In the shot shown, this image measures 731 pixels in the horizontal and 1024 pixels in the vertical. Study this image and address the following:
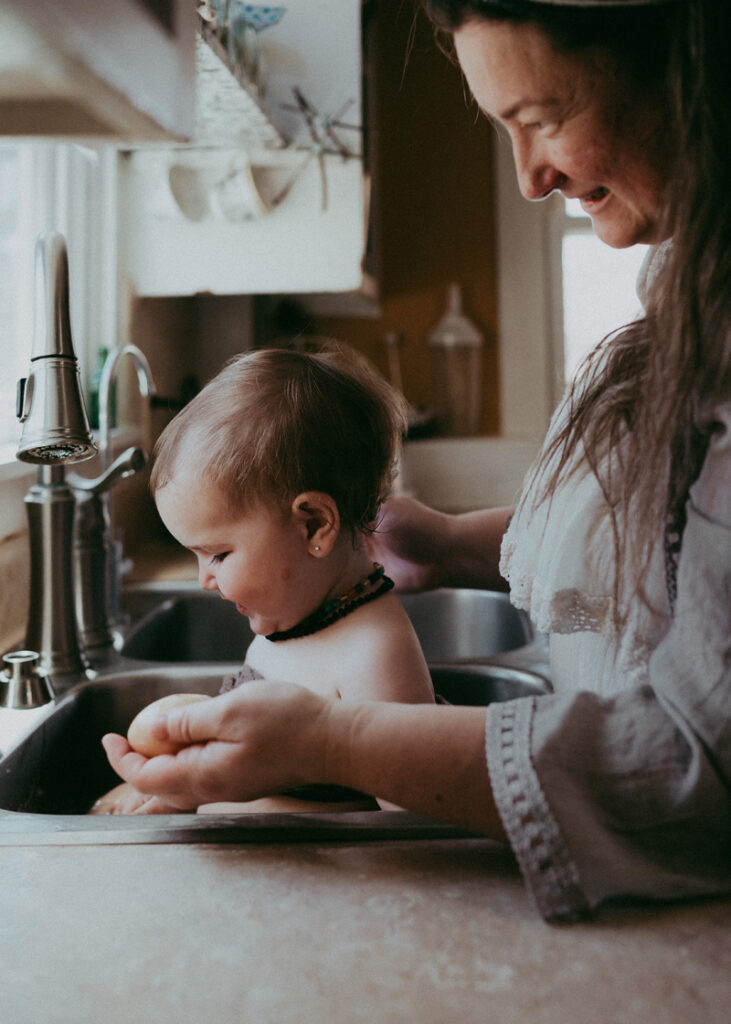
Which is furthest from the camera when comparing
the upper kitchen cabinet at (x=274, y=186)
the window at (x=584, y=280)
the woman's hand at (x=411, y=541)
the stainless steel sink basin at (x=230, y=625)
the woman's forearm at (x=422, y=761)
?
the window at (x=584, y=280)

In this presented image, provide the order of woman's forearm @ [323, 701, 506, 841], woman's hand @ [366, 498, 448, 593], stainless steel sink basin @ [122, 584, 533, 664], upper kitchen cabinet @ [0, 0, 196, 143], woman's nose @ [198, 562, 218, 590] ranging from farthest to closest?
stainless steel sink basin @ [122, 584, 533, 664] → woman's hand @ [366, 498, 448, 593] → woman's nose @ [198, 562, 218, 590] → woman's forearm @ [323, 701, 506, 841] → upper kitchen cabinet @ [0, 0, 196, 143]

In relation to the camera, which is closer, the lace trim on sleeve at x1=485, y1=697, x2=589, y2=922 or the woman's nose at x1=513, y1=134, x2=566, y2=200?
the lace trim on sleeve at x1=485, y1=697, x2=589, y2=922

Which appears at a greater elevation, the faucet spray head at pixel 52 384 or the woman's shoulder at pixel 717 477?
the faucet spray head at pixel 52 384

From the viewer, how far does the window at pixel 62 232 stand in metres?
1.69

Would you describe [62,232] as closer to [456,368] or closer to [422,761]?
[422,761]

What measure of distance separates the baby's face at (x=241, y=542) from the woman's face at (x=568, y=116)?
44 cm

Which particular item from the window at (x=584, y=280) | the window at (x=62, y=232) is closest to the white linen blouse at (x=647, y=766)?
the window at (x=62, y=232)

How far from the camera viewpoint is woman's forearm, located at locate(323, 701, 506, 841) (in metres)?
0.60

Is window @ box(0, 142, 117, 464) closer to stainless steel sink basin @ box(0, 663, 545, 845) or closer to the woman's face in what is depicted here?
stainless steel sink basin @ box(0, 663, 545, 845)

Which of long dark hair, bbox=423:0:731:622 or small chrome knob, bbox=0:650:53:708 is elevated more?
long dark hair, bbox=423:0:731:622

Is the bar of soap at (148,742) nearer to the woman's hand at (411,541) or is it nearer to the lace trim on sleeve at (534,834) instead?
the lace trim on sleeve at (534,834)

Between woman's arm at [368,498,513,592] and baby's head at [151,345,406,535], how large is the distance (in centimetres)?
10

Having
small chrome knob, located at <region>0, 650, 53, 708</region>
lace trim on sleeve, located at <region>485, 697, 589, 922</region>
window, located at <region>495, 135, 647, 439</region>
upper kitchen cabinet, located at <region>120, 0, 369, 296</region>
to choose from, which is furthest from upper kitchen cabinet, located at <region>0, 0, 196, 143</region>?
window, located at <region>495, 135, 647, 439</region>

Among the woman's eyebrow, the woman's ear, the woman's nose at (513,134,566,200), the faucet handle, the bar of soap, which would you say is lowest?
the bar of soap
